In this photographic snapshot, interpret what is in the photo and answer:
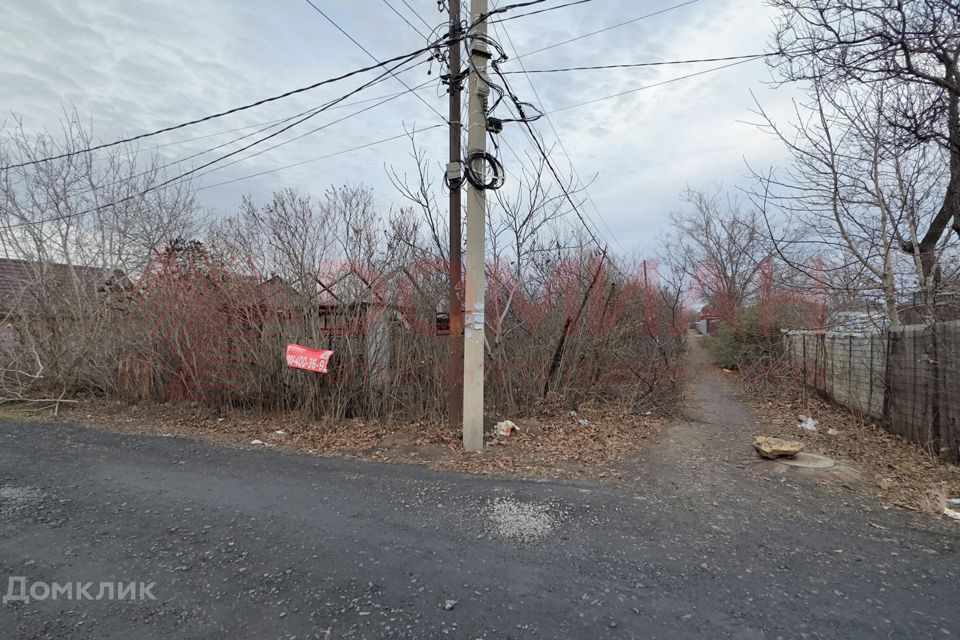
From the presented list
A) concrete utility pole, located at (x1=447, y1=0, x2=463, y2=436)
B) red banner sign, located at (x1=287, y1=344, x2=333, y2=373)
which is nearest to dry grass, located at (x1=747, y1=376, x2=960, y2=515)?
concrete utility pole, located at (x1=447, y1=0, x2=463, y2=436)

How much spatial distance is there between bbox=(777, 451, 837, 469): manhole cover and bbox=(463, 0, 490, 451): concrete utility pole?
12.1 ft

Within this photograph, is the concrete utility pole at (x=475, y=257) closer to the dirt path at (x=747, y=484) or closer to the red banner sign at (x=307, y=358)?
the dirt path at (x=747, y=484)

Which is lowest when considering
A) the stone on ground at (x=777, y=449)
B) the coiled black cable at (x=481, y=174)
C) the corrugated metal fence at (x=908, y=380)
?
the stone on ground at (x=777, y=449)

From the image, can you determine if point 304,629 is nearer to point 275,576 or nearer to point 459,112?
point 275,576

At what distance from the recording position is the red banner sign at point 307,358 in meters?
7.65

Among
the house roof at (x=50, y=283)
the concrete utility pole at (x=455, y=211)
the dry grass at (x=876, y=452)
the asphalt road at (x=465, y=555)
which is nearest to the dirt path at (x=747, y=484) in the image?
the asphalt road at (x=465, y=555)

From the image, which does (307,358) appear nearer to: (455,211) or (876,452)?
(455,211)

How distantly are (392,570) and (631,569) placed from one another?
1.56 metres

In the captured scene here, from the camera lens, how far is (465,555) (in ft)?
10.7

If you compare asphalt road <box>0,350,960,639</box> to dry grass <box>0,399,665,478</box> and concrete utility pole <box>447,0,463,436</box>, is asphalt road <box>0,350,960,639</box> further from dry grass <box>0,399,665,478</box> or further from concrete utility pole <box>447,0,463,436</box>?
concrete utility pole <box>447,0,463,436</box>

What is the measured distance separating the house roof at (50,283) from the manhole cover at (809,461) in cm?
1249

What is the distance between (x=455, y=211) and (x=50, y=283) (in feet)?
32.3

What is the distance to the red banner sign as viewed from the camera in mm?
7652

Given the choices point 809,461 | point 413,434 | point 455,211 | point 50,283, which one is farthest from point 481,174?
point 50,283
